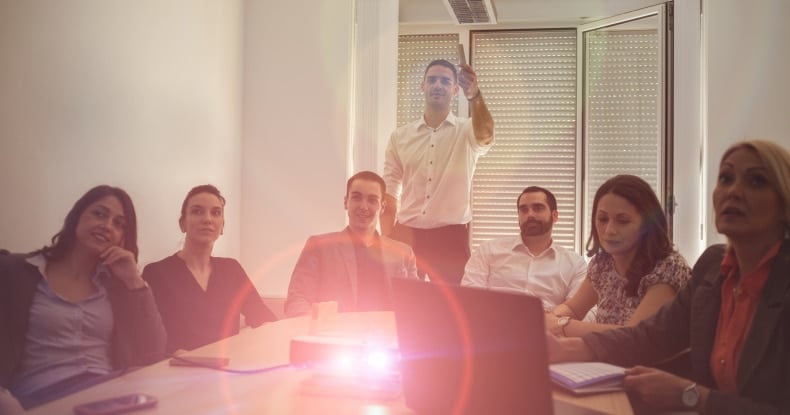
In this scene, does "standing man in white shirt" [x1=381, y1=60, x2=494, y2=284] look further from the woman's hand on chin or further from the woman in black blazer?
the woman in black blazer

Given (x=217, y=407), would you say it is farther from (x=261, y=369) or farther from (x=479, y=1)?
(x=479, y=1)

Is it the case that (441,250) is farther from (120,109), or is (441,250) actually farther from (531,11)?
(531,11)

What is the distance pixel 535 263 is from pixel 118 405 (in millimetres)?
2503

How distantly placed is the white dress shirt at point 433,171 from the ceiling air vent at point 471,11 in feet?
2.61

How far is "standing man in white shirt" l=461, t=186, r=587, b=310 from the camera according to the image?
3.34 meters

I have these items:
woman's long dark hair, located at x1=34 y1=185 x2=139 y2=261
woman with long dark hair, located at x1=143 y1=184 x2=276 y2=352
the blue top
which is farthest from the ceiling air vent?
the blue top

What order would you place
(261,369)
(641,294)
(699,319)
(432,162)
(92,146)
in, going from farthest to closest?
(432,162) → (92,146) → (641,294) → (699,319) → (261,369)

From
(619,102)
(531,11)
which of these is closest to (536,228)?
(619,102)

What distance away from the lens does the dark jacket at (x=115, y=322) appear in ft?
6.67

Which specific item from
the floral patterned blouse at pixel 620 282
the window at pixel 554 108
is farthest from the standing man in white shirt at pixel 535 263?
the window at pixel 554 108

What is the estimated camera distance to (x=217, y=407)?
1.31 m

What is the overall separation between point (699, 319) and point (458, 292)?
0.99m

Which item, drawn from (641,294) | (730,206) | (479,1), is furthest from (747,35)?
(730,206)

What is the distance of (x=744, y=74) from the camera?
4.26 meters
